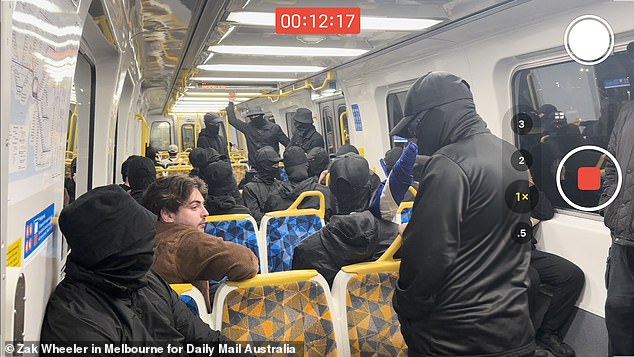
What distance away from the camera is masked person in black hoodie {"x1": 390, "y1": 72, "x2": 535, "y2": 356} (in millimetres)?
1094

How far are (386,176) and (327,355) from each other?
600 mm

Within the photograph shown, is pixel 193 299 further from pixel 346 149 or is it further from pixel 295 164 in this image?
pixel 295 164

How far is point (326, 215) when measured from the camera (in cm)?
239

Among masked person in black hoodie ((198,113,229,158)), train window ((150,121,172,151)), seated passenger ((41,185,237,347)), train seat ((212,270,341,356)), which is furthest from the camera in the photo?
train window ((150,121,172,151))

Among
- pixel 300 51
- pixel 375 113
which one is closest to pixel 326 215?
pixel 375 113

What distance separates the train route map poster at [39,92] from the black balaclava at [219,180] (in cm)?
135

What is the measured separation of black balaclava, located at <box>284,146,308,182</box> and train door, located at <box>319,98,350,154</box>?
393 millimetres

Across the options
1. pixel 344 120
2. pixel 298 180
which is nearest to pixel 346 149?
pixel 344 120

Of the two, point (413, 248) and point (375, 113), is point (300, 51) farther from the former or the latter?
point (413, 248)

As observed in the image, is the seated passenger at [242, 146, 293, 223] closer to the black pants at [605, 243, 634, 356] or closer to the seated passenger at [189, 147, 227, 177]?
the seated passenger at [189, 147, 227, 177]

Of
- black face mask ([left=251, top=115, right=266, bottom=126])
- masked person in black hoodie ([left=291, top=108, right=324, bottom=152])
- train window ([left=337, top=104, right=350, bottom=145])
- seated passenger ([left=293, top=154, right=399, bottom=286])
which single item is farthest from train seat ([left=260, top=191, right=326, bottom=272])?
seated passenger ([left=293, top=154, right=399, bottom=286])

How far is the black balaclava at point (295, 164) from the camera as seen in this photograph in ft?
7.76

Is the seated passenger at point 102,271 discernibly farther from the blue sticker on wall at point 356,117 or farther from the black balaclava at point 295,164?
the black balaclava at point 295,164

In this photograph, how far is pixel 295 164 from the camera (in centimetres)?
238
